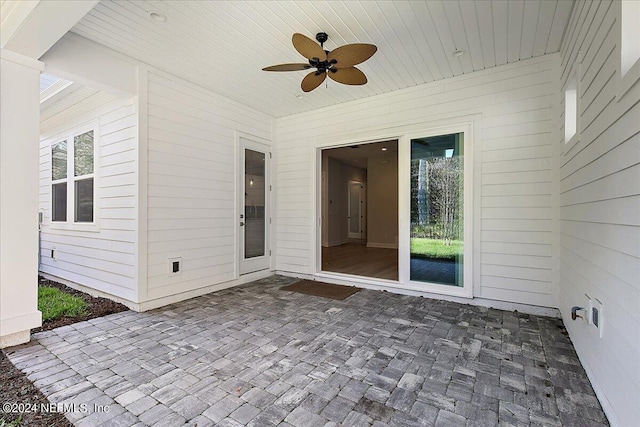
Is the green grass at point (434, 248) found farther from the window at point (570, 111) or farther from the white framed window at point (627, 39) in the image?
the white framed window at point (627, 39)

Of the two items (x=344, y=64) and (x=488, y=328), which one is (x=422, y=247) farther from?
(x=344, y=64)

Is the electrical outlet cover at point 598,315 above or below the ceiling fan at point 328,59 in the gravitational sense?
below

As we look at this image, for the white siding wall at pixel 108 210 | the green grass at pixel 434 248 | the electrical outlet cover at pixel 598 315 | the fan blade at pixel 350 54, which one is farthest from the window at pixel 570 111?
the white siding wall at pixel 108 210

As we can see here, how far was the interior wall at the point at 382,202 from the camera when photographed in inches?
363

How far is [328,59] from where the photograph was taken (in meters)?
2.85

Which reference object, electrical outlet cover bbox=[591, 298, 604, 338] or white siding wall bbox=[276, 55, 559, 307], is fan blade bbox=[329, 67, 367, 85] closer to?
white siding wall bbox=[276, 55, 559, 307]

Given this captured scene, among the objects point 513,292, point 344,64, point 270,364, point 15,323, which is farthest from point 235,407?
point 513,292

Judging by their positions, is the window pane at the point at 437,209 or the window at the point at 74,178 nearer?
the window pane at the point at 437,209

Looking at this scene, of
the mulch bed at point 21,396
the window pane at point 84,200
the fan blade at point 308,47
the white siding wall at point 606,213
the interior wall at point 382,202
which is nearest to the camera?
the white siding wall at point 606,213

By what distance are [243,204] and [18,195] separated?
2.69 metres

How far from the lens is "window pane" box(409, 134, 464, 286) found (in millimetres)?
3945

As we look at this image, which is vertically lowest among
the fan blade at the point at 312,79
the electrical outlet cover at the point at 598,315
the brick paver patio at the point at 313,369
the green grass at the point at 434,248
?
the brick paver patio at the point at 313,369

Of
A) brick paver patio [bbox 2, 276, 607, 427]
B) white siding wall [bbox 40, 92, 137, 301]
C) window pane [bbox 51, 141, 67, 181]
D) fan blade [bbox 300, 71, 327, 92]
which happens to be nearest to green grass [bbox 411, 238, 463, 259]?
brick paver patio [bbox 2, 276, 607, 427]

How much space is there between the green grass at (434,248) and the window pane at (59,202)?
18.6 ft
